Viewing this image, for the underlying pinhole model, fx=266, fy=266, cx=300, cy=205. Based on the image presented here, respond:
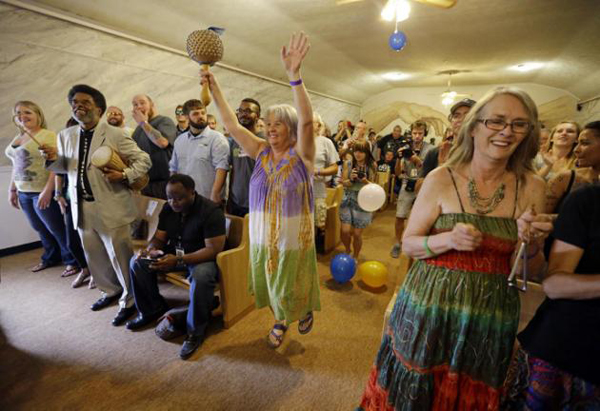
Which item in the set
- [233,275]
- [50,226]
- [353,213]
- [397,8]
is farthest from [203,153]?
[397,8]

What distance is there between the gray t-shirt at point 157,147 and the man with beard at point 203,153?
0.53m

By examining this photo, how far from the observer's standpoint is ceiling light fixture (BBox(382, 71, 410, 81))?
8.59 m

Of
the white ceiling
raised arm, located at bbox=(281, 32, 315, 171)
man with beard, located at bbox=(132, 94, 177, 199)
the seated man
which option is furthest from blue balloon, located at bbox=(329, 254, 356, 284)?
the white ceiling

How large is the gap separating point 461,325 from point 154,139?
338 cm

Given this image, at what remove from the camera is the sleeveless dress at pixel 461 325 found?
975 mm

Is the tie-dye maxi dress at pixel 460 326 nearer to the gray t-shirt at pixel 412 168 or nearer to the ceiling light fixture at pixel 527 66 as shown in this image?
the gray t-shirt at pixel 412 168

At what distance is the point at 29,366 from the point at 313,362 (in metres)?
2.12

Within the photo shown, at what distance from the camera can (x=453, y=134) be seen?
2.18 metres

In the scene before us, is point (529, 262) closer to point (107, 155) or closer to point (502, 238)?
point (502, 238)

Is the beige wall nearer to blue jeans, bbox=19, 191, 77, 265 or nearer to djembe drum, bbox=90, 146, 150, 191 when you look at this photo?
blue jeans, bbox=19, 191, 77, 265

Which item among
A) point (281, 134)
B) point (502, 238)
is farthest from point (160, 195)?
point (502, 238)

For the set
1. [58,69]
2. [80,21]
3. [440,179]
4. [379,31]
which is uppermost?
[379,31]

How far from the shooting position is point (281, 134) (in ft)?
5.48

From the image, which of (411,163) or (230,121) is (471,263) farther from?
(411,163)
